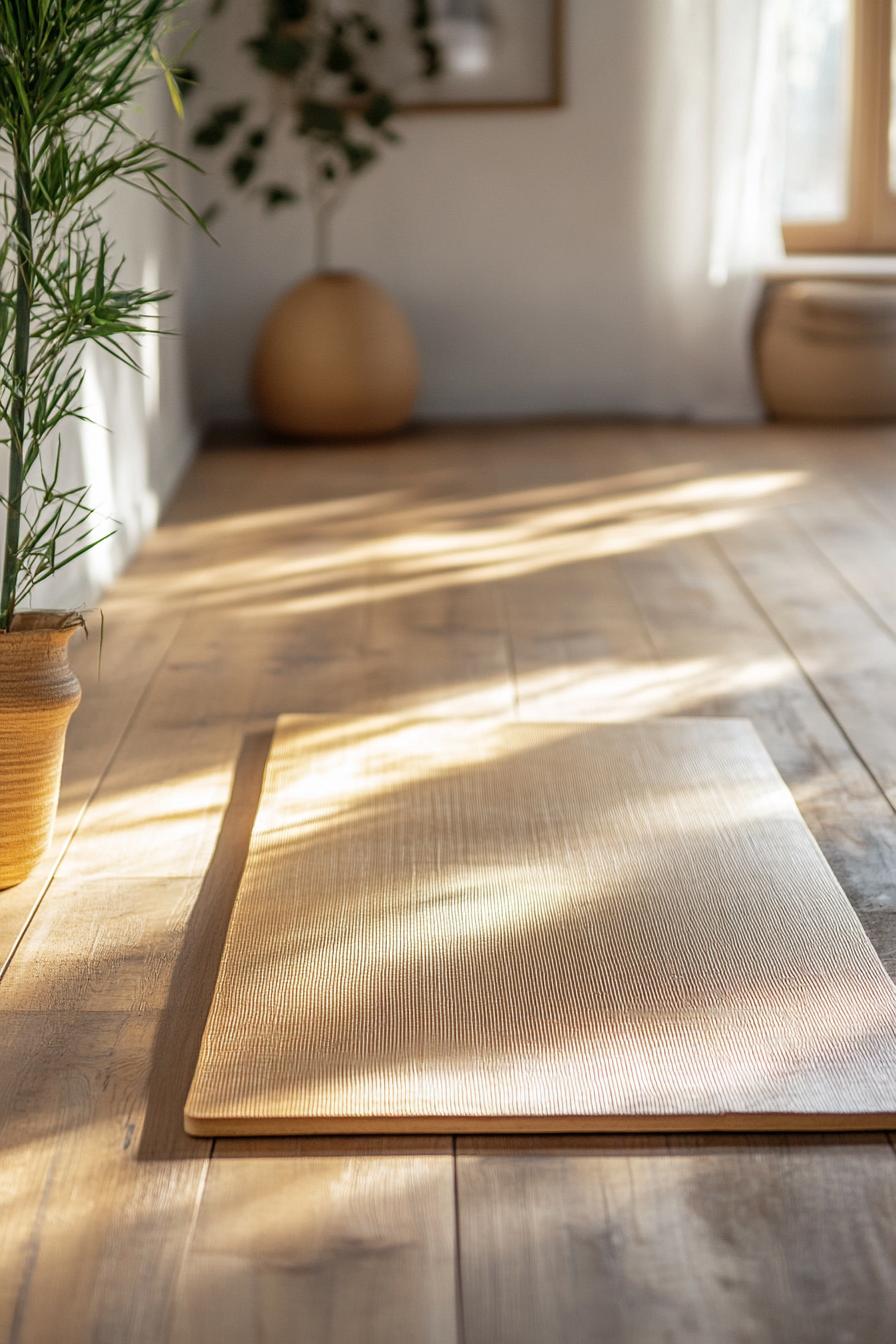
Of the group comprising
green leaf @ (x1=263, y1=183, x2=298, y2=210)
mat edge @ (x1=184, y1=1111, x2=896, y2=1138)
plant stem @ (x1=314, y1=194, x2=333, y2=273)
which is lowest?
mat edge @ (x1=184, y1=1111, x2=896, y2=1138)

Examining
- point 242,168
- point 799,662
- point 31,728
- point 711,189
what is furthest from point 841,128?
point 31,728

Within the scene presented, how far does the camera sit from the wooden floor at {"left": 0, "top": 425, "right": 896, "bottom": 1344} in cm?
98

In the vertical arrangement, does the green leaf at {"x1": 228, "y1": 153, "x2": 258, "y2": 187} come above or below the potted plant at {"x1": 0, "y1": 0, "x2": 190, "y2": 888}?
above

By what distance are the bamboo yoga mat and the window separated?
359 cm

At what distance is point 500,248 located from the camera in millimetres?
4777

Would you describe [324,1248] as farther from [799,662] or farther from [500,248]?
[500,248]

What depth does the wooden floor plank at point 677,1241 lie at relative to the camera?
950 mm

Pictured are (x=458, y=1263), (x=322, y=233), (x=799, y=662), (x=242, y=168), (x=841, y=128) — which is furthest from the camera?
(x=841, y=128)

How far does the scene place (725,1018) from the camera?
1.29 meters

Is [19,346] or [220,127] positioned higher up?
[220,127]

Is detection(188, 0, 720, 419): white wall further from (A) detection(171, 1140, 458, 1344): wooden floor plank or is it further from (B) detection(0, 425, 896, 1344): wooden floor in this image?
(A) detection(171, 1140, 458, 1344): wooden floor plank

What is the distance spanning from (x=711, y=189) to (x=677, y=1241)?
4.14m

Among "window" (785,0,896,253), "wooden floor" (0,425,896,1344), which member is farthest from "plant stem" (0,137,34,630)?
"window" (785,0,896,253)

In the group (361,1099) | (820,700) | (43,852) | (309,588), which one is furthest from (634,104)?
(361,1099)
